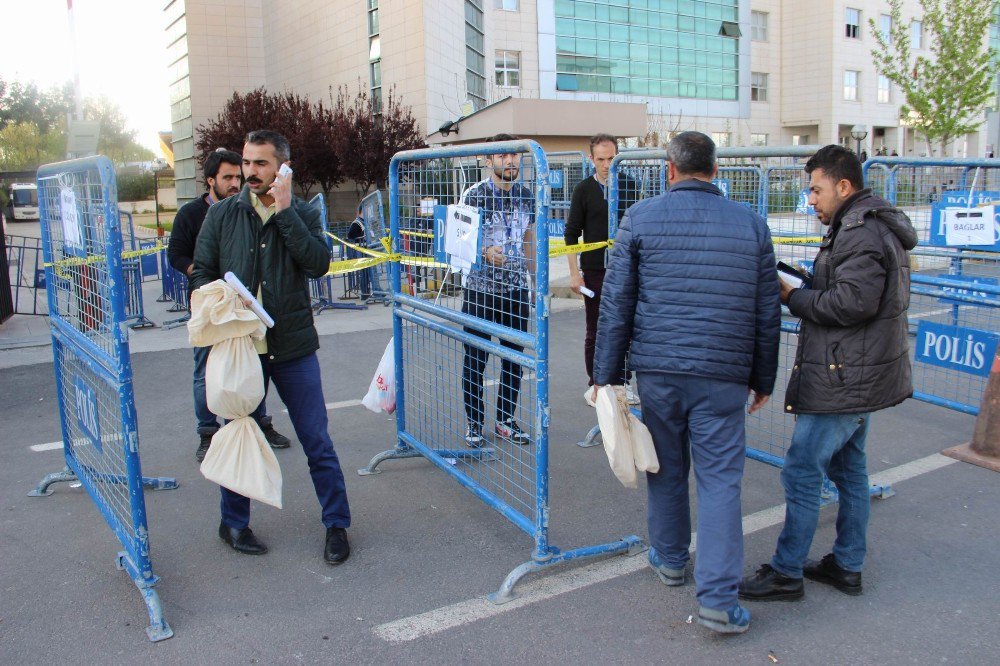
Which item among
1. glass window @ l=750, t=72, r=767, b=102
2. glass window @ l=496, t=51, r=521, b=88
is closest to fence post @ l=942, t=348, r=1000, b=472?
glass window @ l=496, t=51, r=521, b=88

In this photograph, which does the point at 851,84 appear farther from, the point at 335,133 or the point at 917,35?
the point at 335,133

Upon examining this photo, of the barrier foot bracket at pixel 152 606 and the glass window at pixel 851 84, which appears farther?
the glass window at pixel 851 84

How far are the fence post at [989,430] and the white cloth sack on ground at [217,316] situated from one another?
15.2ft

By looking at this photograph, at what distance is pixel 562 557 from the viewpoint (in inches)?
146

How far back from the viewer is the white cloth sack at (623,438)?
10.7 ft

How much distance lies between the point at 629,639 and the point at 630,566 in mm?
644

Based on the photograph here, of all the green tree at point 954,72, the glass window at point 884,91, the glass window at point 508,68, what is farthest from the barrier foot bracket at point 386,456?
the glass window at point 884,91

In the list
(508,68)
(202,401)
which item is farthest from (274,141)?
(508,68)

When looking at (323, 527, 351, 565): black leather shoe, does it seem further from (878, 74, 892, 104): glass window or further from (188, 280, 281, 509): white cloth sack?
(878, 74, 892, 104): glass window

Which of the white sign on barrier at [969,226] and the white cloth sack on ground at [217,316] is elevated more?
the white sign on barrier at [969,226]

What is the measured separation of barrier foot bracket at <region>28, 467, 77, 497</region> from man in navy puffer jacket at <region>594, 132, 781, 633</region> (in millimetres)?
3586

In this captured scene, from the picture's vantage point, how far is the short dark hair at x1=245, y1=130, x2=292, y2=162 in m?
3.76

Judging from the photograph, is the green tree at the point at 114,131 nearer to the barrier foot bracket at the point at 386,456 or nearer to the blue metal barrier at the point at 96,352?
the blue metal barrier at the point at 96,352

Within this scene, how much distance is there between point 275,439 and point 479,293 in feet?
6.82
